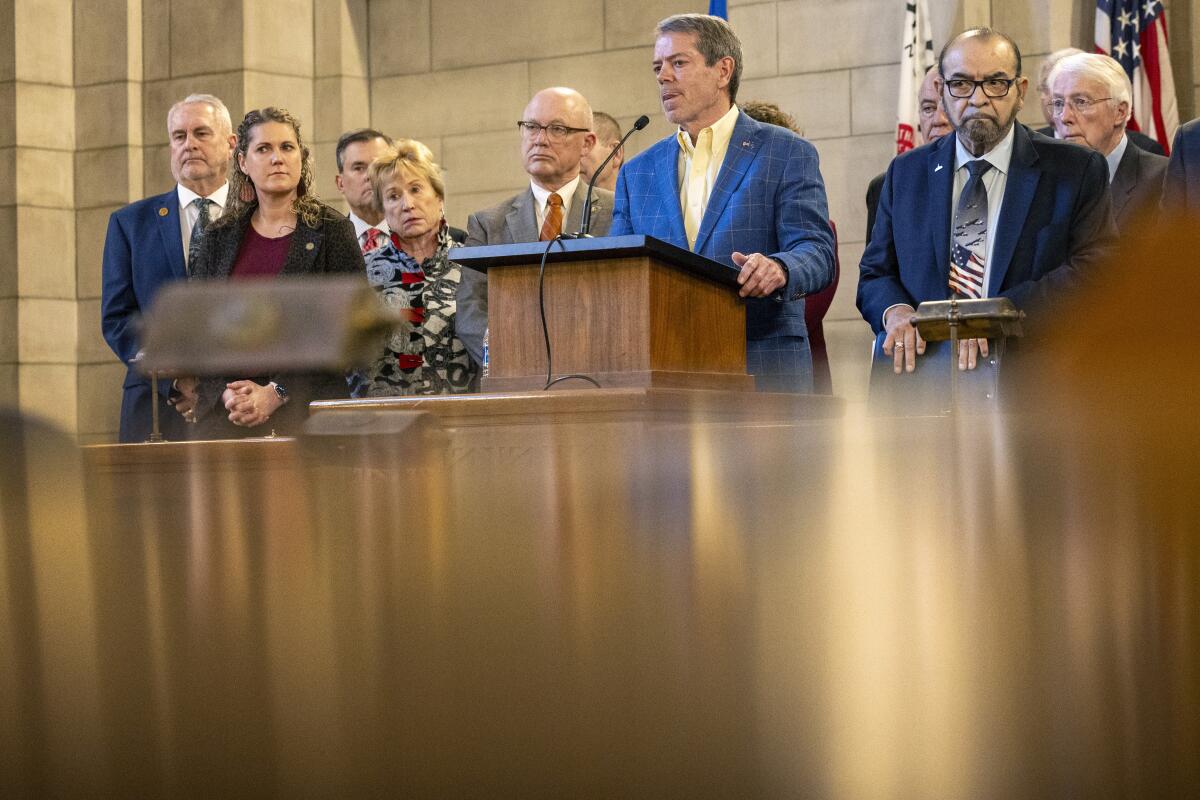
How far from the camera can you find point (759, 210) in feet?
10.6

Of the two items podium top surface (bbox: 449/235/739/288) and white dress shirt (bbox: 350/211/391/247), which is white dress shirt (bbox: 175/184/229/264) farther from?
podium top surface (bbox: 449/235/739/288)

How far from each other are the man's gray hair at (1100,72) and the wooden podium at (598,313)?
5.46ft

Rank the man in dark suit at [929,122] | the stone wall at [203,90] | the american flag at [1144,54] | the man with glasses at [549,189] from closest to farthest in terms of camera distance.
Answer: the man with glasses at [549,189] < the man in dark suit at [929,122] < the american flag at [1144,54] < the stone wall at [203,90]

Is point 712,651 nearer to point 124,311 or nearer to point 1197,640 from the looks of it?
point 1197,640

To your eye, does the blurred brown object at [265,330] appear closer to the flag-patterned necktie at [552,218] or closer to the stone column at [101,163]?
the flag-patterned necktie at [552,218]

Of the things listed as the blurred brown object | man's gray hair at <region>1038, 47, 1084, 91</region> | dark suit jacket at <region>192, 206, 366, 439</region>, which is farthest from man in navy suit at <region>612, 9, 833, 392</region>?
the blurred brown object

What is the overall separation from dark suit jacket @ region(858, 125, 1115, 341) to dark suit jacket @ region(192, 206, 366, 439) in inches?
47.8

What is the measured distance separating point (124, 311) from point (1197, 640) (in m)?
3.82

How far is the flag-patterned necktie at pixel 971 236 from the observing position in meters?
3.15

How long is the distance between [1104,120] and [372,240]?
2.01 metres

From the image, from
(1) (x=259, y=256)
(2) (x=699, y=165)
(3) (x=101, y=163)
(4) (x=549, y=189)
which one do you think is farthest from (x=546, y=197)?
(3) (x=101, y=163)

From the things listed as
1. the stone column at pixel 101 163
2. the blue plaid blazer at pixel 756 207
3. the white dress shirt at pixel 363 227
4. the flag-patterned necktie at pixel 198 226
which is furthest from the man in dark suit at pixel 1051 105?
the stone column at pixel 101 163

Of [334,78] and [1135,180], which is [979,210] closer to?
[1135,180]

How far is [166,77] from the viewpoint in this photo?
23.8 ft
